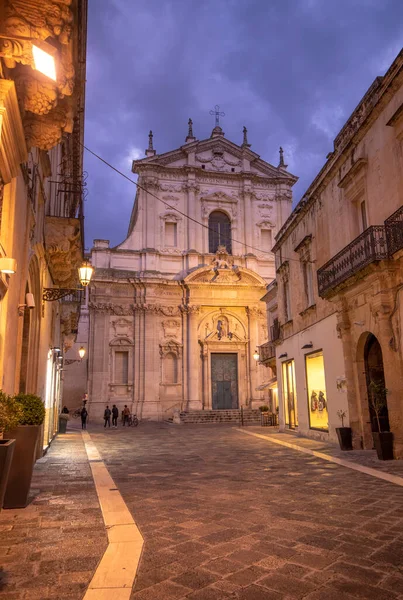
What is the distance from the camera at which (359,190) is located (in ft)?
41.1

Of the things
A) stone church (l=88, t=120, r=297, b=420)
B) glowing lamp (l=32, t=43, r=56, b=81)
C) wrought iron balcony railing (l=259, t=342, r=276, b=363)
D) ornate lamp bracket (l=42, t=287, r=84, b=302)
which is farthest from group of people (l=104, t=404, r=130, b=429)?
glowing lamp (l=32, t=43, r=56, b=81)

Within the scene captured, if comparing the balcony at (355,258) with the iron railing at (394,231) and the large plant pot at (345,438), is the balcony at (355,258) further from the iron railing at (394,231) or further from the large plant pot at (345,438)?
the large plant pot at (345,438)

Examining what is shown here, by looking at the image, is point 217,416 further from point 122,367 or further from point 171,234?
point 171,234

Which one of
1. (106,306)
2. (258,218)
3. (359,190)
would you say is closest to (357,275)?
(359,190)

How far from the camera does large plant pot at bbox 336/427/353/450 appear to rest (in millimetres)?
11945

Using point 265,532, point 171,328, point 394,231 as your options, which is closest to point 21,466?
point 265,532

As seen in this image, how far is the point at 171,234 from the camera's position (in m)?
33.2

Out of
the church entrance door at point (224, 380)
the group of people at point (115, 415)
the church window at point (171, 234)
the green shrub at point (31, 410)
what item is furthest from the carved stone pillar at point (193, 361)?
the green shrub at point (31, 410)

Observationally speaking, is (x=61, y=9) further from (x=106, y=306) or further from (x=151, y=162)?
(x=151, y=162)

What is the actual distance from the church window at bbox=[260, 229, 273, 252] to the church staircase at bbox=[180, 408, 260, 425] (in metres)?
12.3

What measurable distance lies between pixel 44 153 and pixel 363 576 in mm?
9071

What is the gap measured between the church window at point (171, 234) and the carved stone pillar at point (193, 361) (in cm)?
498

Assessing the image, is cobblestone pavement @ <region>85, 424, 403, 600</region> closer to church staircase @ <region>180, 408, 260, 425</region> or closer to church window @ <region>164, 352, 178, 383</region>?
church staircase @ <region>180, 408, 260, 425</region>

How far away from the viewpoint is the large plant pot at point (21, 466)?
19.0ft
